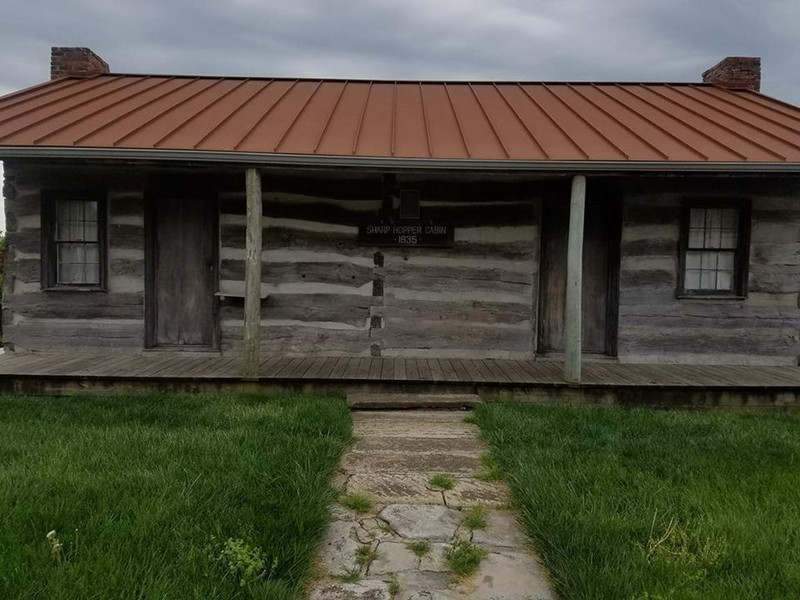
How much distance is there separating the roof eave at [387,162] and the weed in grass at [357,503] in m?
3.76

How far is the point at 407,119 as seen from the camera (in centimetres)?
770

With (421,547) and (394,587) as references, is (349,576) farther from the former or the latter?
(421,547)

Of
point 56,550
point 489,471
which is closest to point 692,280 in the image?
point 489,471

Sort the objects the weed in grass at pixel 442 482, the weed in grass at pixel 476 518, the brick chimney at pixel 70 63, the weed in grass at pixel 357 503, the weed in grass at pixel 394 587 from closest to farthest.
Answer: the weed in grass at pixel 394 587
the weed in grass at pixel 476 518
the weed in grass at pixel 357 503
the weed in grass at pixel 442 482
the brick chimney at pixel 70 63

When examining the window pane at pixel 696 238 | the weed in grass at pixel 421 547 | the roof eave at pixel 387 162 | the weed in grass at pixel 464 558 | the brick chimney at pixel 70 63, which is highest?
the brick chimney at pixel 70 63

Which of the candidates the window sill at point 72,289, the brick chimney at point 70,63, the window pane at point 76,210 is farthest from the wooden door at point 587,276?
the brick chimney at point 70,63

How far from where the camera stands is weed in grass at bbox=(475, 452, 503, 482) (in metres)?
3.85

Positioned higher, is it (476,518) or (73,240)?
(73,240)

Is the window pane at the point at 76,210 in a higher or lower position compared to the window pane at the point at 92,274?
higher

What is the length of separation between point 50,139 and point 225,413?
391cm

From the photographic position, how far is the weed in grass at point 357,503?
332 cm

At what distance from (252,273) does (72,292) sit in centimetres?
331

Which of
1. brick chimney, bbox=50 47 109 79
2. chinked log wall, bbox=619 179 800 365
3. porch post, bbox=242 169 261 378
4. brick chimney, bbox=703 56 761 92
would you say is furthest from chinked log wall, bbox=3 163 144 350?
brick chimney, bbox=703 56 761 92

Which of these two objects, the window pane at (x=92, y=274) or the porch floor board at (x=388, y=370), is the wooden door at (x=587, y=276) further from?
the window pane at (x=92, y=274)
